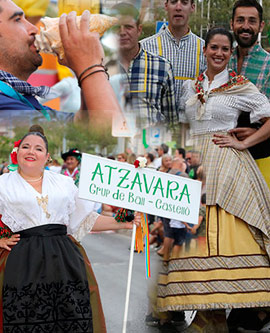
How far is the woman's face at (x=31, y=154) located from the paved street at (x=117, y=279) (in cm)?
113

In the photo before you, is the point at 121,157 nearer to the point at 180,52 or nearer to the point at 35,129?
the point at 35,129

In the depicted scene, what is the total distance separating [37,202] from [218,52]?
1.49m

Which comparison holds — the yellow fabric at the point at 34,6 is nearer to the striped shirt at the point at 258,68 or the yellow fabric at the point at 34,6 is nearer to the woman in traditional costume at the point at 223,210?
the woman in traditional costume at the point at 223,210

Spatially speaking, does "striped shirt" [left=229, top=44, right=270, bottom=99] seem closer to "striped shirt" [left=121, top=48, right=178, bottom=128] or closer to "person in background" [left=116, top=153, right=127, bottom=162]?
"striped shirt" [left=121, top=48, right=178, bottom=128]

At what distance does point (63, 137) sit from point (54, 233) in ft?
1.84

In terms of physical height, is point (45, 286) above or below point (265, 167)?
below

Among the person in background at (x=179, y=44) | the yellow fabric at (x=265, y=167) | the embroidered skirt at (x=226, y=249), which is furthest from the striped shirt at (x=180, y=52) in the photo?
the yellow fabric at (x=265, y=167)

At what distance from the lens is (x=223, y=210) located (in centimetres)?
393

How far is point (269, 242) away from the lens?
12.8 ft

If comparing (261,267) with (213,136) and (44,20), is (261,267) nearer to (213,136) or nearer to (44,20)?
(213,136)

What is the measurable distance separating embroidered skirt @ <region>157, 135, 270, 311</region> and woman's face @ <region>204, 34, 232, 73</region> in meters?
0.45

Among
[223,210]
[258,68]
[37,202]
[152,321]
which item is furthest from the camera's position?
[152,321]

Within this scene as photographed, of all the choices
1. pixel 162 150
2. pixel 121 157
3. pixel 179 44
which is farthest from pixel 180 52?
pixel 121 157

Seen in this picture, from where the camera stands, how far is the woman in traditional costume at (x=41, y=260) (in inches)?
131
